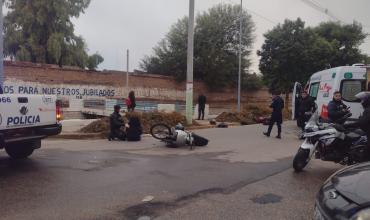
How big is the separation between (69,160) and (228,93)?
34.5 metres

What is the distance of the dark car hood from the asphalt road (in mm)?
1724

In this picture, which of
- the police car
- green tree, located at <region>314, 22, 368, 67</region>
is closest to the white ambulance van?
the police car

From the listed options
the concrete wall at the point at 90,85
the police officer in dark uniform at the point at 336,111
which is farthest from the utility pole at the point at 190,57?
the concrete wall at the point at 90,85

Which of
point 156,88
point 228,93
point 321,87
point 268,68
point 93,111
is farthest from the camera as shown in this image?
point 228,93

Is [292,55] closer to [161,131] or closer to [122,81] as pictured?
[122,81]

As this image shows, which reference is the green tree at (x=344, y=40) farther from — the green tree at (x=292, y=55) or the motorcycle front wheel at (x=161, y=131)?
the motorcycle front wheel at (x=161, y=131)

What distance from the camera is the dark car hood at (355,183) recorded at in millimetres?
2961

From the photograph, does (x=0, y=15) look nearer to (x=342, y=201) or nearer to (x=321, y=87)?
(x=321, y=87)

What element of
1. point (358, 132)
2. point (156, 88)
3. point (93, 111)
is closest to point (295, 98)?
point (358, 132)

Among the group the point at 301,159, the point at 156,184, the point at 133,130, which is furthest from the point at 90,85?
the point at 156,184

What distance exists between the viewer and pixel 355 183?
327 centimetres

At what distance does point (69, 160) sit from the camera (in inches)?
352

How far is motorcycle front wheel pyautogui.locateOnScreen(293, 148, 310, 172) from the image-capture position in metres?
7.97

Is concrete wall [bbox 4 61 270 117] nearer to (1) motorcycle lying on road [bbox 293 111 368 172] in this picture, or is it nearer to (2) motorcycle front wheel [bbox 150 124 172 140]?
(2) motorcycle front wheel [bbox 150 124 172 140]
